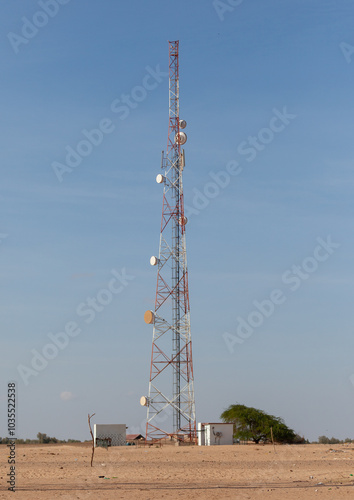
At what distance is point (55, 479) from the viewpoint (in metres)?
26.5

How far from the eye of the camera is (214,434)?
5681 centimetres

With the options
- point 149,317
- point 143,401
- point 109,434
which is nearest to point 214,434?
point 143,401

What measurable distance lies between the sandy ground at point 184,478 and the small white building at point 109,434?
18957 millimetres

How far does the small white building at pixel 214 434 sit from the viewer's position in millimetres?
56062

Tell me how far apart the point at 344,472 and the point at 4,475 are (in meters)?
14.2

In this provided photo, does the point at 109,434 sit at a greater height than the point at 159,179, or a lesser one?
lesser

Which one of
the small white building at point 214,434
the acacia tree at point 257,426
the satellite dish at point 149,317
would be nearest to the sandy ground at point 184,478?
the satellite dish at point 149,317

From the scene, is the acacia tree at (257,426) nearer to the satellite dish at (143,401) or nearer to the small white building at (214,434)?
the small white building at (214,434)

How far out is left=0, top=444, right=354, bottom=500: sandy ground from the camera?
875 inches

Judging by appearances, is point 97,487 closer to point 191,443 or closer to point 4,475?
point 4,475

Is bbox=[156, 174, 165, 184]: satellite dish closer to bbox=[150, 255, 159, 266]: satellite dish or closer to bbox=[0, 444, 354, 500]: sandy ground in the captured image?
bbox=[150, 255, 159, 266]: satellite dish

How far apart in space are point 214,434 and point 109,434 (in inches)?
340

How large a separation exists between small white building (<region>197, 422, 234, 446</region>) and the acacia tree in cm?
756

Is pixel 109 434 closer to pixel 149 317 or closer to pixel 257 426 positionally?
pixel 149 317
